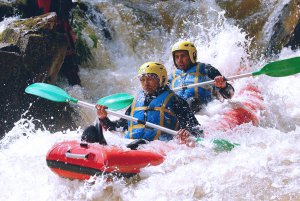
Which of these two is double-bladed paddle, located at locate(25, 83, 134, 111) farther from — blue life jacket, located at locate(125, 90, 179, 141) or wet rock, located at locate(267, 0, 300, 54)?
wet rock, located at locate(267, 0, 300, 54)

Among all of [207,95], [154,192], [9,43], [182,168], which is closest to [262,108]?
[207,95]

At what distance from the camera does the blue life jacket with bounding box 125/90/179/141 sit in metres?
4.52

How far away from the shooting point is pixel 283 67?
16.9 feet

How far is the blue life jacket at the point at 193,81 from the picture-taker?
5855 mm

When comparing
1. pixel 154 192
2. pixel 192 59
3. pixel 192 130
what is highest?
pixel 192 59

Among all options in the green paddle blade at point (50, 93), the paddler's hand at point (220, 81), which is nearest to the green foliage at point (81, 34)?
the green paddle blade at point (50, 93)

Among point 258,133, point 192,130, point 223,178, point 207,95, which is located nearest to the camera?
point 223,178

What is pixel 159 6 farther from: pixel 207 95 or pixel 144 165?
pixel 144 165

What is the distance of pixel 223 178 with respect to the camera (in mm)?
3648

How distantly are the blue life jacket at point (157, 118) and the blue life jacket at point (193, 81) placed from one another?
A: 3.87ft

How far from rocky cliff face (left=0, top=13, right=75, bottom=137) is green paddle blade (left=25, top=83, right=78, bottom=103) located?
131 cm

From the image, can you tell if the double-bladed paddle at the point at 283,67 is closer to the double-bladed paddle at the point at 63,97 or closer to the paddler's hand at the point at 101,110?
the double-bladed paddle at the point at 63,97

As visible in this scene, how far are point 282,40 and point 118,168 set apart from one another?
5.57 m

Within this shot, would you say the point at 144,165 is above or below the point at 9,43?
below
